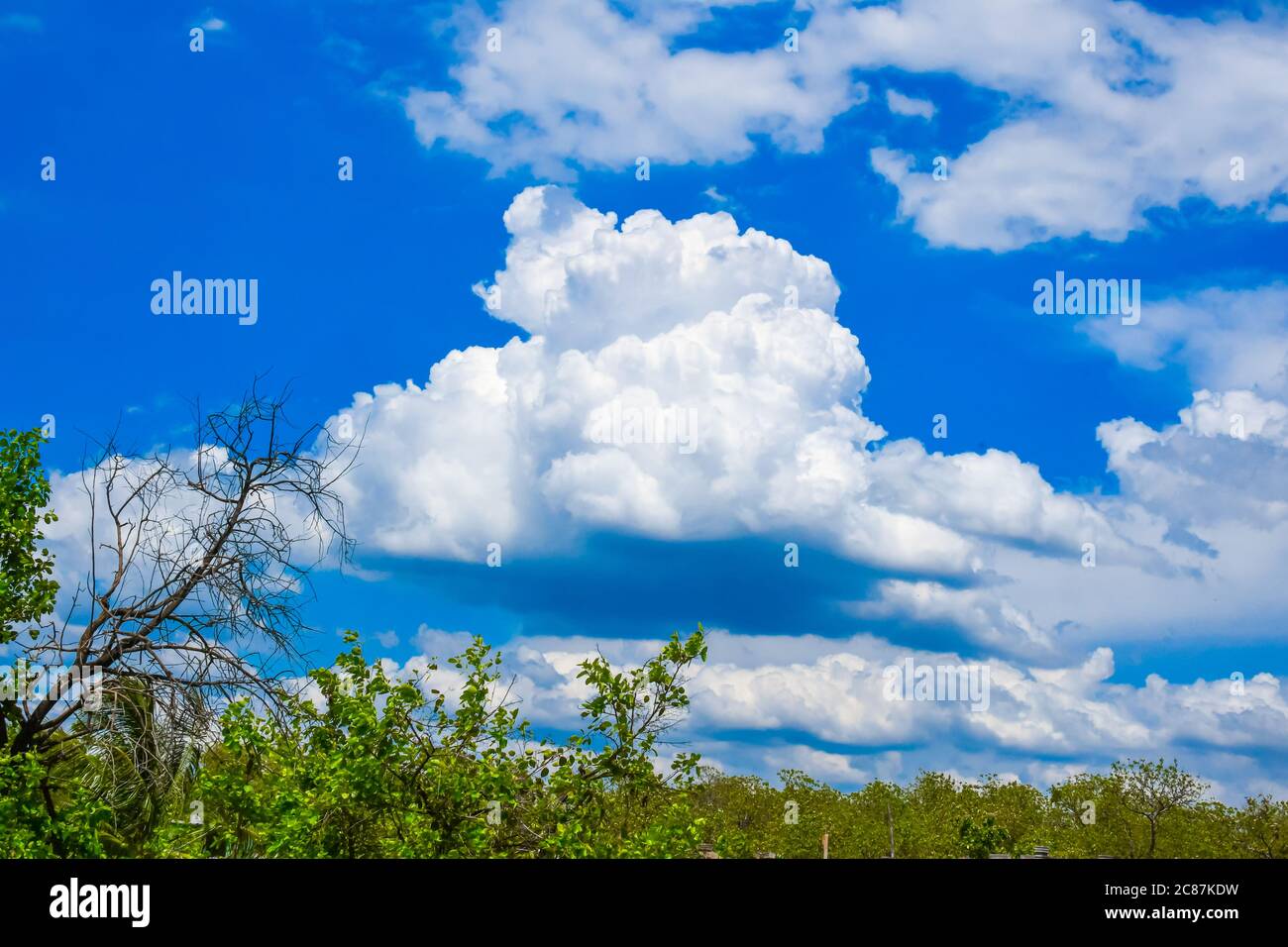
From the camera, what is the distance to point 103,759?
12.4 meters

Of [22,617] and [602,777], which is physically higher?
[22,617]

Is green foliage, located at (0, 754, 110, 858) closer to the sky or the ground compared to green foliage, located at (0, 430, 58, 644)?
closer to the ground

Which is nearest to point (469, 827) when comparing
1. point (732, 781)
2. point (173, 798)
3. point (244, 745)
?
point (244, 745)

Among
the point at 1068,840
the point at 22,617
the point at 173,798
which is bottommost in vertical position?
the point at 1068,840

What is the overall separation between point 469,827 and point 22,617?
650 centimetres

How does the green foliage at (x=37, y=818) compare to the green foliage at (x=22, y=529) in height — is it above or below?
below
